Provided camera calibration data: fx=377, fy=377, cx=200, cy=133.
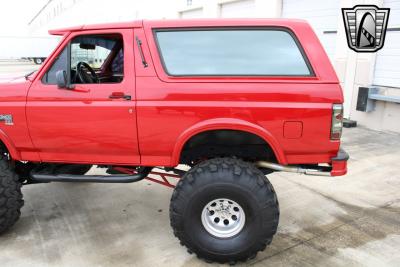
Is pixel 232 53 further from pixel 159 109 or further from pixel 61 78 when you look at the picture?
pixel 61 78

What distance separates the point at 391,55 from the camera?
789cm

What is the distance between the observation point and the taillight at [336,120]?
3.07 metres

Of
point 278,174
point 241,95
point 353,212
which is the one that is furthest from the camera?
point 278,174

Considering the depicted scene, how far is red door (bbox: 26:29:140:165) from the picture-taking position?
10.7 feet

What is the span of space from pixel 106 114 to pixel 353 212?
2.93 m

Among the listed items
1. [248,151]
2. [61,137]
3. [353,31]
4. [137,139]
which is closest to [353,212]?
[248,151]

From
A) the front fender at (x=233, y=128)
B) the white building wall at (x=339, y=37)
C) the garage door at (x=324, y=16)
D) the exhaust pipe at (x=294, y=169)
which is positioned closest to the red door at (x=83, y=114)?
the front fender at (x=233, y=128)

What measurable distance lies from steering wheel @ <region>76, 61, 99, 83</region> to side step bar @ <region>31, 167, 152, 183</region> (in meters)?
0.93

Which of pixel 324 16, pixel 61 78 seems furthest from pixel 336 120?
pixel 324 16

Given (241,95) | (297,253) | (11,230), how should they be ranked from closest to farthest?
(241,95) < (297,253) < (11,230)

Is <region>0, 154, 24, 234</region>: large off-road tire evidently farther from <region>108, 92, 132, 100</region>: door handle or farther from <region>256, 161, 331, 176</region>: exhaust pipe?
<region>256, 161, 331, 176</region>: exhaust pipe

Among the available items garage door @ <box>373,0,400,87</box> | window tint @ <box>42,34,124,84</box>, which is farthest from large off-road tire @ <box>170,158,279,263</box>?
garage door @ <box>373,0,400,87</box>

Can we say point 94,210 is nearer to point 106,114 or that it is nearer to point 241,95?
point 106,114

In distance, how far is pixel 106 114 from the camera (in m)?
3.27
